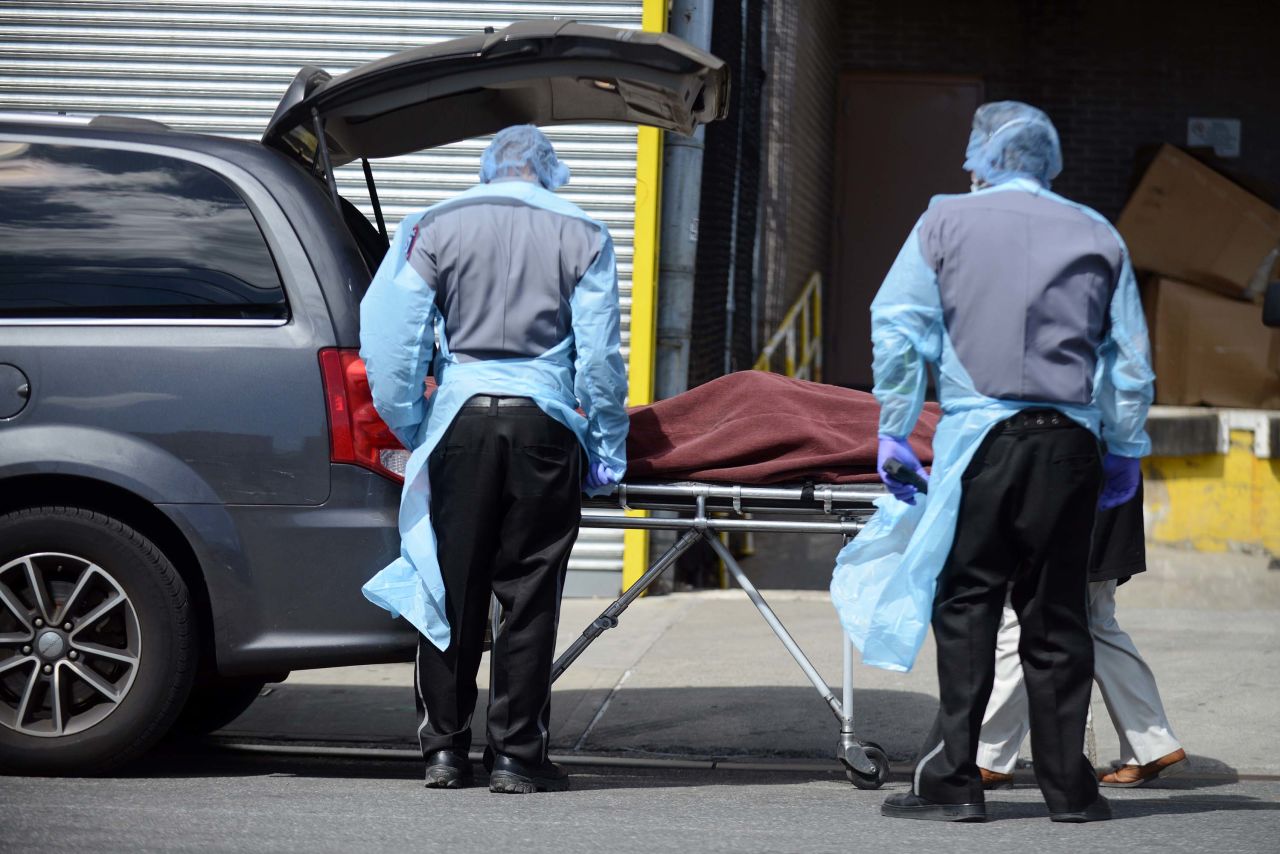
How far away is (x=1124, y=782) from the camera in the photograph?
5.19m

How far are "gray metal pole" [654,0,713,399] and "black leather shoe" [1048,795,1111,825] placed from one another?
4138 mm

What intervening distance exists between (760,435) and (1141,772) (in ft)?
5.01

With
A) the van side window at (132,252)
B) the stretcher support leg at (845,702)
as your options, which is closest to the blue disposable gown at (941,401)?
the stretcher support leg at (845,702)

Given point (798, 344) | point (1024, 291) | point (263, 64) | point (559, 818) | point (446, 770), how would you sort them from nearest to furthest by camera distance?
point (1024, 291) < point (559, 818) < point (446, 770) < point (263, 64) < point (798, 344)

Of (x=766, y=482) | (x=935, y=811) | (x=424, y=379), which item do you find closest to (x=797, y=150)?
(x=766, y=482)

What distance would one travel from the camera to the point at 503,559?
480cm

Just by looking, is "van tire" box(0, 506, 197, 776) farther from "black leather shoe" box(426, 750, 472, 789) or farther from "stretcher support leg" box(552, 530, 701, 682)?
"stretcher support leg" box(552, 530, 701, 682)

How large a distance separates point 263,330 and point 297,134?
841mm

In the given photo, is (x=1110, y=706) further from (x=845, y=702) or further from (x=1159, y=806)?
(x=845, y=702)

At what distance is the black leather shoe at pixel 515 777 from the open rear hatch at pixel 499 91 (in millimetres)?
1839

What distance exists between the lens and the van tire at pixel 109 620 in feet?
15.7

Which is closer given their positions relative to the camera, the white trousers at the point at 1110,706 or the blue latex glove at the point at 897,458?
the blue latex glove at the point at 897,458

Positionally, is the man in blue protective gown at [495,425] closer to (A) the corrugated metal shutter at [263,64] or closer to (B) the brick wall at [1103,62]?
(A) the corrugated metal shutter at [263,64]

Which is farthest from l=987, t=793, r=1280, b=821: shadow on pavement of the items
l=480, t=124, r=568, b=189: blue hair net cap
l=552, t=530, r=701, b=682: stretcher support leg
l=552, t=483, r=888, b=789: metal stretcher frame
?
l=480, t=124, r=568, b=189: blue hair net cap
